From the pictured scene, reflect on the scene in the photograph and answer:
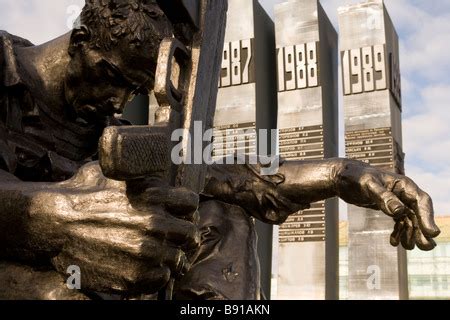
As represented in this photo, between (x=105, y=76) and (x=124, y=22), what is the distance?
0.44 feet

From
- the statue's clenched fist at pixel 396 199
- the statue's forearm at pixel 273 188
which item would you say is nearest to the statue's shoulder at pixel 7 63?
the statue's forearm at pixel 273 188

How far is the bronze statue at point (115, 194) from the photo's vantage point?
0.67 metres

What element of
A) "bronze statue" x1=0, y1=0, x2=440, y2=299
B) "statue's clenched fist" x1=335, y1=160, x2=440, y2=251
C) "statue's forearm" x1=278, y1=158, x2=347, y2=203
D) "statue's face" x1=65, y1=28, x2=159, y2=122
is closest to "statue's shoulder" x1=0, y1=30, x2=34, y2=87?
"bronze statue" x1=0, y1=0, x2=440, y2=299

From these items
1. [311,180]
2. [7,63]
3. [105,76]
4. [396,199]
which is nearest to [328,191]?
[311,180]

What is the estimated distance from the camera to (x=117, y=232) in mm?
665

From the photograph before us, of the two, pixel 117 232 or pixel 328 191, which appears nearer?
pixel 117 232

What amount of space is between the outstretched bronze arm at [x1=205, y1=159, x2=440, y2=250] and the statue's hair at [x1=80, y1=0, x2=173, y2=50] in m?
0.31

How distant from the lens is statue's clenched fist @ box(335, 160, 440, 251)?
96 centimetres

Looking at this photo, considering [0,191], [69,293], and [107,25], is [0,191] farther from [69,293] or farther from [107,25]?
[107,25]

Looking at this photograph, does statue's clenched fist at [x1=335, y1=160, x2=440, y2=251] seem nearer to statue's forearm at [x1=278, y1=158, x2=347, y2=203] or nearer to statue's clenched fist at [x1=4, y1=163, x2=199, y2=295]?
statue's forearm at [x1=278, y1=158, x2=347, y2=203]

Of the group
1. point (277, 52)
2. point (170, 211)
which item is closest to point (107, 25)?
point (170, 211)

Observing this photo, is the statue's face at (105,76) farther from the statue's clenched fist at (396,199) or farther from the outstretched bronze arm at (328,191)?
the statue's clenched fist at (396,199)

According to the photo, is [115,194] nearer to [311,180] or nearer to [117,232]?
[117,232]

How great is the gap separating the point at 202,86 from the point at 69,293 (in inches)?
13.3
